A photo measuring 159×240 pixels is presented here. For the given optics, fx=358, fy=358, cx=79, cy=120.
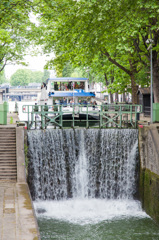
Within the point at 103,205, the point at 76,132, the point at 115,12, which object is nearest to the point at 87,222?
the point at 103,205

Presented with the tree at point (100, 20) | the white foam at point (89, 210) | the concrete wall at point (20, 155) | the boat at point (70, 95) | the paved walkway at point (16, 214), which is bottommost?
the white foam at point (89, 210)

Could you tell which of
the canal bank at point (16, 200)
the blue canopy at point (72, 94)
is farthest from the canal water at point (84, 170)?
the blue canopy at point (72, 94)

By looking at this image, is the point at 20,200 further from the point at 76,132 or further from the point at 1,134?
the point at 76,132

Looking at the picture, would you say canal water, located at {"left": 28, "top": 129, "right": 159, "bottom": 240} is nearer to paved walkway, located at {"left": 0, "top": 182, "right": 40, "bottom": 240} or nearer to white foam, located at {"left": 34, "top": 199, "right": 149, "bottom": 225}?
white foam, located at {"left": 34, "top": 199, "right": 149, "bottom": 225}

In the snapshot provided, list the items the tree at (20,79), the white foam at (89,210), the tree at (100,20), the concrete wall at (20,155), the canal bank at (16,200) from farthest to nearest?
the tree at (20,79)
the tree at (100,20)
the white foam at (89,210)
the concrete wall at (20,155)
the canal bank at (16,200)

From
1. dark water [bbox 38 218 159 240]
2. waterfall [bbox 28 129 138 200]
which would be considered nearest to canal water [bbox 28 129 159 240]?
waterfall [bbox 28 129 138 200]

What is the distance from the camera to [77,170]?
1906cm

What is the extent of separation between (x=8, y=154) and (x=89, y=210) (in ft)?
15.3

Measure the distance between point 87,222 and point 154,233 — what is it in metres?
2.89

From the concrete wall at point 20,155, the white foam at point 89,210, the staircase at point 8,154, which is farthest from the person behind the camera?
the white foam at point 89,210

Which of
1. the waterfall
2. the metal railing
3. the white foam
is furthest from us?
the metal railing

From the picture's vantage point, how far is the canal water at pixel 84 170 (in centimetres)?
1798

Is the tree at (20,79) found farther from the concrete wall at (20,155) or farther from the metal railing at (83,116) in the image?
the concrete wall at (20,155)

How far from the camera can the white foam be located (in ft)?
52.7
